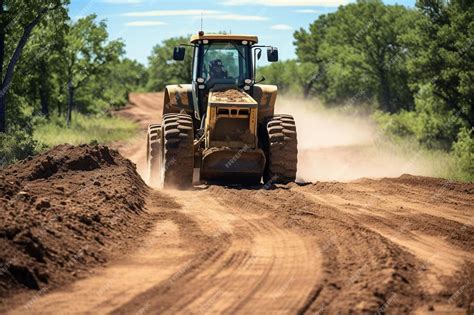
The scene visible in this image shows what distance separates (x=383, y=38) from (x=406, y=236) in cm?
3985

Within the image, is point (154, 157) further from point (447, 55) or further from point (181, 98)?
point (447, 55)

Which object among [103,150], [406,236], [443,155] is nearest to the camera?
[406,236]

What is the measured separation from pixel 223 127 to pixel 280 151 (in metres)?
1.30

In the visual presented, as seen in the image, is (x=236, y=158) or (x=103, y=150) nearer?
(x=236, y=158)

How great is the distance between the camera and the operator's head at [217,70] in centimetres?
1650

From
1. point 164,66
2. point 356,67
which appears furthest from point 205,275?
point 164,66

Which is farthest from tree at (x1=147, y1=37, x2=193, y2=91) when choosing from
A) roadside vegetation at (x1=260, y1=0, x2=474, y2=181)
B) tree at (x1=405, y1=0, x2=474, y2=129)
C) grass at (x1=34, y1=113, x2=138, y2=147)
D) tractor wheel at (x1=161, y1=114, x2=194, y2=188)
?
tractor wheel at (x1=161, y1=114, x2=194, y2=188)

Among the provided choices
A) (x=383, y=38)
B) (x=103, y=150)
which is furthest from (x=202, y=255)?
(x=383, y=38)

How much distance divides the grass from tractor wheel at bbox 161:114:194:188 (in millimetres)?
11167

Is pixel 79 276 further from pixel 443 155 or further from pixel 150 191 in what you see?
pixel 443 155

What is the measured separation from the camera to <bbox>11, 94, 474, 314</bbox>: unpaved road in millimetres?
6918

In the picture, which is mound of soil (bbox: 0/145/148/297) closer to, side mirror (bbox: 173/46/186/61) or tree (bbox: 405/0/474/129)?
side mirror (bbox: 173/46/186/61)

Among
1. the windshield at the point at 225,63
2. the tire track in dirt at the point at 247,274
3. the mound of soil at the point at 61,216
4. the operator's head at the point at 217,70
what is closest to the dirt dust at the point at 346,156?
the windshield at the point at 225,63

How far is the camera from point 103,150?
655 inches
